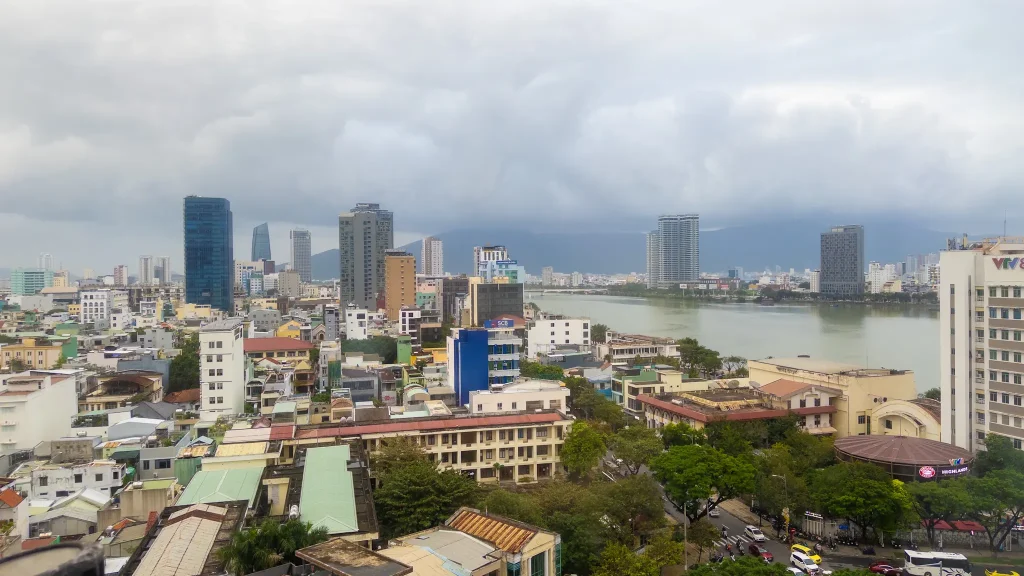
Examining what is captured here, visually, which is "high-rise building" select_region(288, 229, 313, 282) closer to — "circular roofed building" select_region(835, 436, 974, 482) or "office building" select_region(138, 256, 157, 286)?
"office building" select_region(138, 256, 157, 286)

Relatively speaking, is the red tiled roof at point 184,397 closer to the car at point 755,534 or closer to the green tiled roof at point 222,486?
the green tiled roof at point 222,486

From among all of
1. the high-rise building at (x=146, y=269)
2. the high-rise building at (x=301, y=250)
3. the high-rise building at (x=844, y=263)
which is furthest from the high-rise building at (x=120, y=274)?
the high-rise building at (x=844, y=263)

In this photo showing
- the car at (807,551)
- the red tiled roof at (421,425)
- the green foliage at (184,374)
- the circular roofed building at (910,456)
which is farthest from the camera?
the green foliage at (184,374)

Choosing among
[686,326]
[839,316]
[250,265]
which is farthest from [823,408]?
[250,265]

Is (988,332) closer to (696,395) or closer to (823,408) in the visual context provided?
(823,408)

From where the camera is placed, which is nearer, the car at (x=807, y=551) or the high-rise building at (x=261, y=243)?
the car at (x=807, y=551)

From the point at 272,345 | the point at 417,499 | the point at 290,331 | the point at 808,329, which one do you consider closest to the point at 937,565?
the point at 417,499

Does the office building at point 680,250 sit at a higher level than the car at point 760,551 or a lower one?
higher

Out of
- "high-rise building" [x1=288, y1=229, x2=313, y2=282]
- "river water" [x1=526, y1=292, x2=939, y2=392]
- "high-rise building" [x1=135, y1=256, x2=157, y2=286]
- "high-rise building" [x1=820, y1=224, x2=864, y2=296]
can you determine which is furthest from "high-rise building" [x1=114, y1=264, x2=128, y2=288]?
"high-rise building" [x1=820, y1=224, x2=864, y2=296]
